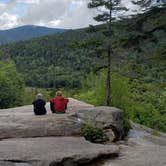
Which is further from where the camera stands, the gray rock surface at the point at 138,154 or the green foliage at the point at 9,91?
the green foliage at the point at 9,91

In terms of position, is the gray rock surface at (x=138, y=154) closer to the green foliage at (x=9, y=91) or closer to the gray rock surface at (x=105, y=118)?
the gray rock surface at (x=105, y=118)

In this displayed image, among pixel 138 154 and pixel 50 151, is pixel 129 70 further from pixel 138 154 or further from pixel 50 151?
pixel 50 151

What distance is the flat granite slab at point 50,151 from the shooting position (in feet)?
39.7

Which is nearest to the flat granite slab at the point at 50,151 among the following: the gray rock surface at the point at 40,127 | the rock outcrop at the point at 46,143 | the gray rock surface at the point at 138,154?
the rock outcrop at the point at 46,143

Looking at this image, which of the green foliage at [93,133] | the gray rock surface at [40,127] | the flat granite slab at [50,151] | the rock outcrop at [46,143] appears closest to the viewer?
the flat granite slab at [50,151]

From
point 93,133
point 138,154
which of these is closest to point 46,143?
point 93,133

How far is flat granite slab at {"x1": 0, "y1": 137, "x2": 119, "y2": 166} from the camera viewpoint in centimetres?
1211

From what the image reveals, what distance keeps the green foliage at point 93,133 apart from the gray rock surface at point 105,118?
1.88ft

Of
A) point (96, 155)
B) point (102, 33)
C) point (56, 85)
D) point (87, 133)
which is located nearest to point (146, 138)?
point (87, 133)

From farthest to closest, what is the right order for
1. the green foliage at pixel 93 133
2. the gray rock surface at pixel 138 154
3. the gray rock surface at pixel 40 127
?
the green foliage at pixel 93 133 < the gray rock surface at pixel 40 127 < the gray rock surface at pixel 138 154

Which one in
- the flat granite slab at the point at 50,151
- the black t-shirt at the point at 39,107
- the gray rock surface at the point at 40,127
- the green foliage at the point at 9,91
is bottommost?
the green foliage at the point at 9,91

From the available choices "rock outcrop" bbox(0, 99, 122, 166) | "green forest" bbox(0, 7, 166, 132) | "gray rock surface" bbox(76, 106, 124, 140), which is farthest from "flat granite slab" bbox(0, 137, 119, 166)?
"green forest" bbox(0, 7, 166, 132)

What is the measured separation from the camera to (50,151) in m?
12.9

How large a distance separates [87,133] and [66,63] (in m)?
178
